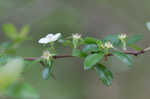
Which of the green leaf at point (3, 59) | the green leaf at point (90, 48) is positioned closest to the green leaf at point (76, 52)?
the green leaf at point (90, 48)

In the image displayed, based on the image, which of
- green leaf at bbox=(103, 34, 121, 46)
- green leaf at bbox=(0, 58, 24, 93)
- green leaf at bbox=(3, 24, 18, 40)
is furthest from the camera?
green leaf at bbox=(3, 24, 18, 40)

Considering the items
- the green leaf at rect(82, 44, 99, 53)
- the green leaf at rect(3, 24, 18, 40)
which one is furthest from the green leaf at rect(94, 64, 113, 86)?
the green leaf at rect(3, 24, 18, 40)

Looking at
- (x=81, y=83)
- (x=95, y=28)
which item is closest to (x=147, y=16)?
(x=95, y=28)

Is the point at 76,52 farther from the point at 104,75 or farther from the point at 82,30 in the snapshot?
the point at 82,30

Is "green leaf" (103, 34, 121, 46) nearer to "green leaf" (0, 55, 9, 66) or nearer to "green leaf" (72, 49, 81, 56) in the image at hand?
"green leaf" (72, 49, 81, 56)

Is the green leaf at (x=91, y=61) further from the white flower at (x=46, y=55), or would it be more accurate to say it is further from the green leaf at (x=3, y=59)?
the green leaf at (x=3, y=59)

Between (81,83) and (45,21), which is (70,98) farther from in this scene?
(45,21)
